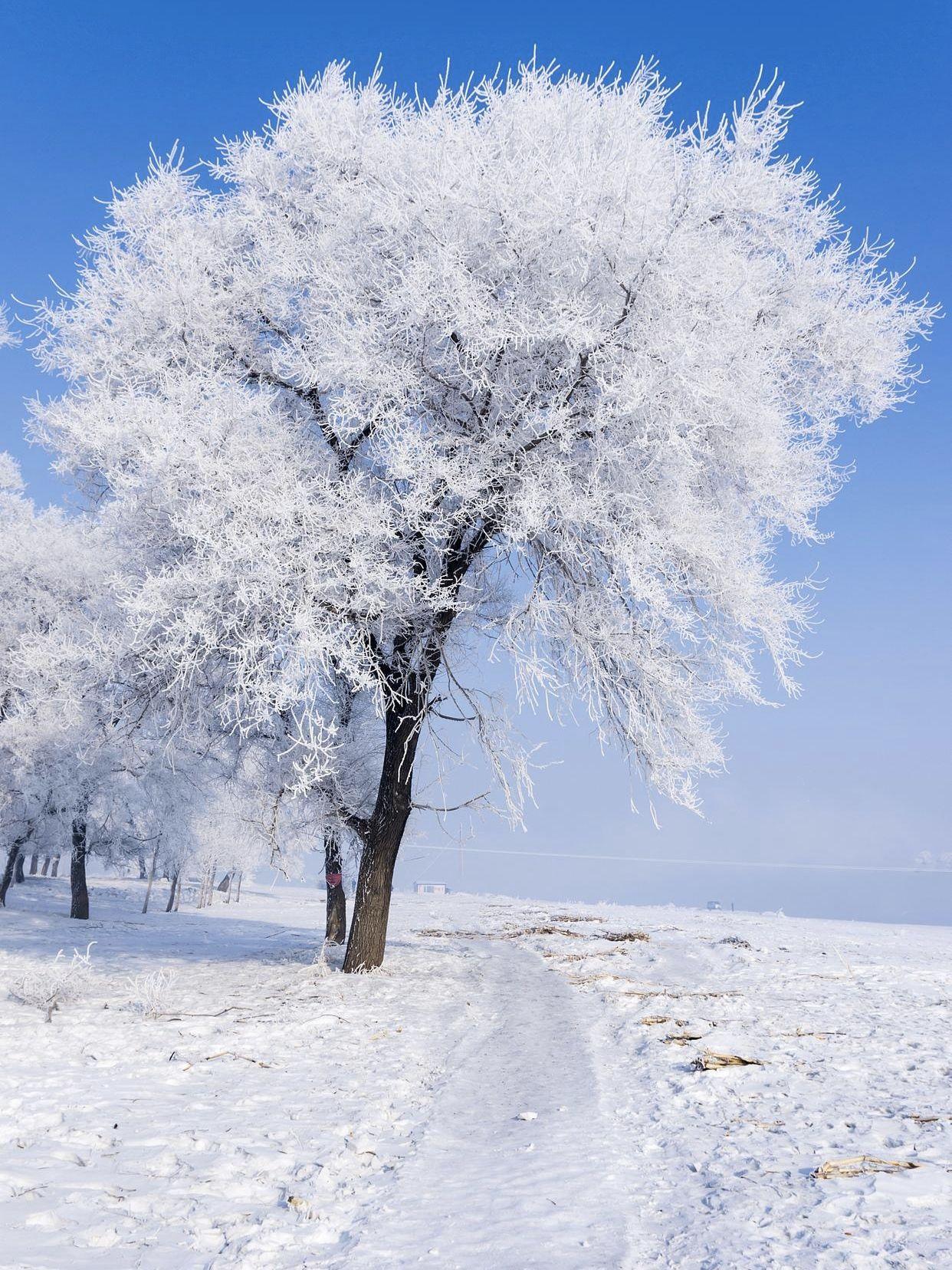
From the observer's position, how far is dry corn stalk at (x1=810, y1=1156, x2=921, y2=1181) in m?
4.22

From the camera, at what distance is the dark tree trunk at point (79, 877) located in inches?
1232

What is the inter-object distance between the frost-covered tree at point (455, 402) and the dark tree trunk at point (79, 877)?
70.3 feet

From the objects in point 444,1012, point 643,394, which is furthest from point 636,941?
point 643,394

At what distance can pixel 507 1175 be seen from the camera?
462cm

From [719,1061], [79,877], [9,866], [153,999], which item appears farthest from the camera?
[79,877]

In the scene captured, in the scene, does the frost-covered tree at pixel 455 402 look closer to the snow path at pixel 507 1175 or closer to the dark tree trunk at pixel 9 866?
the snow path at pixel 507 1175

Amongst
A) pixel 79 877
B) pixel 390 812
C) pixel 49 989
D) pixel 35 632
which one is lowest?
pixel 79 877

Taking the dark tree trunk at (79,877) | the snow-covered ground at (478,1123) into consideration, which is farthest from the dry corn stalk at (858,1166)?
the dark tree trunk at (79,877)

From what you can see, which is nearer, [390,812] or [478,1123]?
[478,1123]

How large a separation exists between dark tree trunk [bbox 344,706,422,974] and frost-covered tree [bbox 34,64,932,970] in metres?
0.05

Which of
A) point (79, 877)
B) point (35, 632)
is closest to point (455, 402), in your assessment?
point (35, 632)

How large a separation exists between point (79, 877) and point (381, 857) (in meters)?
23.4

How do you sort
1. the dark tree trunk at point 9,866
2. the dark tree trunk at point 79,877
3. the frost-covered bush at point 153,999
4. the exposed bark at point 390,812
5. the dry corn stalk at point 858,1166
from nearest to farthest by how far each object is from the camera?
1. the dry corn stalk at point 858,1166
2. the frost-covered bush at point 153,999
3. the exposed bark at point 390,812
4. the dark tree trunk at point 79,877
5. the dark tree trunk at point 9,866

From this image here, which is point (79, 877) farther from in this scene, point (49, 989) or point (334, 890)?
point (49, 989)
